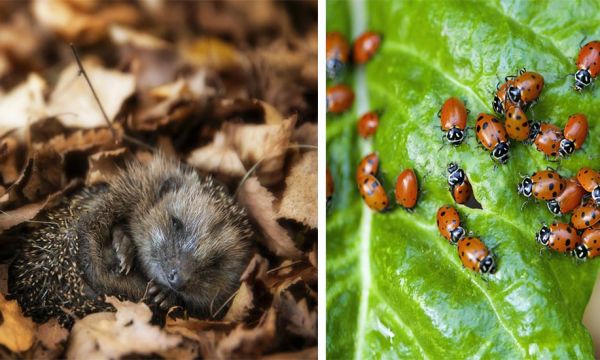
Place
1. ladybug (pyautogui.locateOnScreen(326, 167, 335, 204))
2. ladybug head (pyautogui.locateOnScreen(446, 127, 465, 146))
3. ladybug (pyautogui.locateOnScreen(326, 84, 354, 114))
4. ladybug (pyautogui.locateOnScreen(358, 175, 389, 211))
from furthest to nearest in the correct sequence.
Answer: ladybug (pyautogui.locateOnScreen(326, 84, 354, 114)), ladybug (pyautogui.locateOnScreen(326, 167, 335, 204)), ladybug (pyautogui.locateOnScreen(358, 175, 389, 211)), ladybug head (pyautogui.locateOnScreen(446, 127, 465, 146))

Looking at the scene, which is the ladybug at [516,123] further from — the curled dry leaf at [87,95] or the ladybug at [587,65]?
the curled dry leaf at [87,95]

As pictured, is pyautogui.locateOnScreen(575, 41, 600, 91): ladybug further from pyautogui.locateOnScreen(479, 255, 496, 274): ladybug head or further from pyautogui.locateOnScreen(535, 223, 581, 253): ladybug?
pyautogui.locateOnScreen(479, 255, 496, 274): ladybug head

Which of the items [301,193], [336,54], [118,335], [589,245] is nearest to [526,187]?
[589,245]

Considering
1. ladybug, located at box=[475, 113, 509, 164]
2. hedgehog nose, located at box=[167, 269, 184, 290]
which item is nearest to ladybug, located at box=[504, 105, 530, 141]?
ladybug, located at box=[475, 113, 509, 164]

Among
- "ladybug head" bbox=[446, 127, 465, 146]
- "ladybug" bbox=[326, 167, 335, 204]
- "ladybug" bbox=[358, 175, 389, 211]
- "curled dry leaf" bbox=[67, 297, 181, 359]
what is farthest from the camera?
"ladybug" bbox=[326, 167, 335, 204]

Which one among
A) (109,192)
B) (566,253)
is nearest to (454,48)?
(566,253)

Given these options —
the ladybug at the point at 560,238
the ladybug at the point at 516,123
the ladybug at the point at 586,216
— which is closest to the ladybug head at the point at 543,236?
the ladybug at the point at 560,238
